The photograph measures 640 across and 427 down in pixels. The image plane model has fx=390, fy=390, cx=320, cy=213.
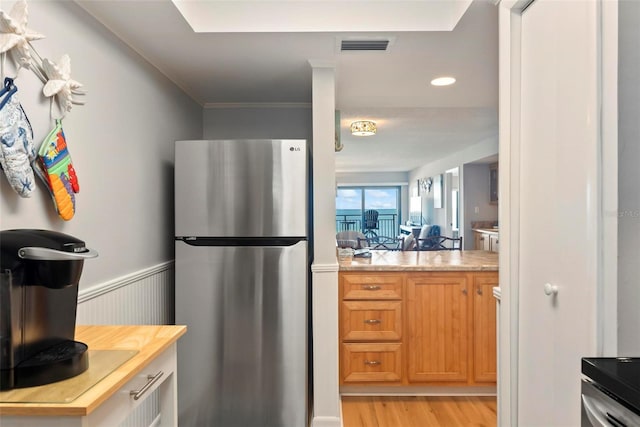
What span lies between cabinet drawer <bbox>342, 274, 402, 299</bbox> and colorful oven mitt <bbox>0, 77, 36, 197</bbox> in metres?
1.89

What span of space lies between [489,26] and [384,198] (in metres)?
11.3

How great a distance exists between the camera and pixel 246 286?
2.20 metres

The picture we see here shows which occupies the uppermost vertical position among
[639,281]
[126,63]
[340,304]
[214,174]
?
[126,63]

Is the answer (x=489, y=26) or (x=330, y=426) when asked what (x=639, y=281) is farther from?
(x=330, y=426)

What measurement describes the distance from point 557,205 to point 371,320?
170cm

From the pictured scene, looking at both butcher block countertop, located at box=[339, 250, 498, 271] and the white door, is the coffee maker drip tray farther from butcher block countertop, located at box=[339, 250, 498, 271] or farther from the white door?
butcher block countertop, located at box=[339, 250, 498, 271]

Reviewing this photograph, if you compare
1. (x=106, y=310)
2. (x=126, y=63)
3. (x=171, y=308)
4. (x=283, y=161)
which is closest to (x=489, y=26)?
(x=283, y=161)

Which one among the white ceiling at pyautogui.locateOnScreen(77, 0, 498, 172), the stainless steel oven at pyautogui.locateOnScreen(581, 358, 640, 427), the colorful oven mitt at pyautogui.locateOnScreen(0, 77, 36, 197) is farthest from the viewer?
the white ceiling at pyautogui.locateOnScreen(77, 0, 498, 172)

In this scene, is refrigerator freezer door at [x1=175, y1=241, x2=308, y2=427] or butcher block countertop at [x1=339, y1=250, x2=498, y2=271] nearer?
refrigerator freezer door at [x1=175, y1=241, x2=308, y2=427]

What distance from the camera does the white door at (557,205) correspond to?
1040 millimetres

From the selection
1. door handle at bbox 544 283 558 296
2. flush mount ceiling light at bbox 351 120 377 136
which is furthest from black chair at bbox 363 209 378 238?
door handle at bbox 544 283 558 296

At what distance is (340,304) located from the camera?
2.67 metres

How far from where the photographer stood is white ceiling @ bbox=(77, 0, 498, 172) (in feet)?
5.85

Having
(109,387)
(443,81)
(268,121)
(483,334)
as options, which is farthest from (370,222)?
(109,387)
